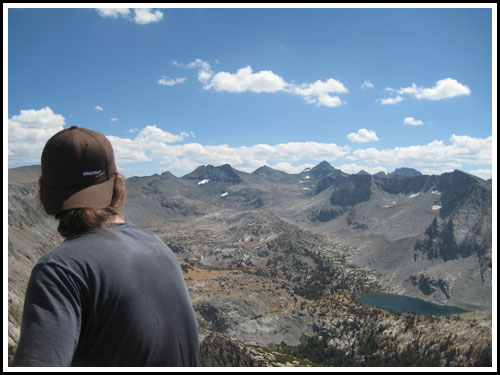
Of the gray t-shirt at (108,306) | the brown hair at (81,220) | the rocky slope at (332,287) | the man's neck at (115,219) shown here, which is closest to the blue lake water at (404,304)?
the rocky slope at (332,287)

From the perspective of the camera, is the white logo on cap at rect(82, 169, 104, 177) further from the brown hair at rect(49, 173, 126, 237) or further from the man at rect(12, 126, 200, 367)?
the brown hair at rect(49, 173, 126, 237)

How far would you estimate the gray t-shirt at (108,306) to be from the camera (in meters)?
2.11

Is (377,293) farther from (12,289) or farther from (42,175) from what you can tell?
(42,175)

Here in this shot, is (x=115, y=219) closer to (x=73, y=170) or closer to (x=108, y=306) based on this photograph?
(x=73, y=170)

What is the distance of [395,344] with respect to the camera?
76375 mm

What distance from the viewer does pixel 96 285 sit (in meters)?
2.26

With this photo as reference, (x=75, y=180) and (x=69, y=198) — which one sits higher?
(x=75, y=180)

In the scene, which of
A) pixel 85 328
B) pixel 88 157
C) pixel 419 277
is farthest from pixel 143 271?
pixel 419 277

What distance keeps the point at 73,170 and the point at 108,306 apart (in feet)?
3.33

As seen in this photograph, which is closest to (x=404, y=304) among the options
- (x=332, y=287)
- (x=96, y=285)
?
(x=332, y=287)

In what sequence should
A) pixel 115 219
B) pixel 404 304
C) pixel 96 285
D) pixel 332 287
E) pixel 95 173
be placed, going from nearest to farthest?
pixel 96 285
pixel 95 173
pixel 115 219
pixel 404 304
pixel 332 287

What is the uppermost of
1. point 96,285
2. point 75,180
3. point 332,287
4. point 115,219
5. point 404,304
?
point 75,180

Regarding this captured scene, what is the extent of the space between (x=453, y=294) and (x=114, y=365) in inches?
5721

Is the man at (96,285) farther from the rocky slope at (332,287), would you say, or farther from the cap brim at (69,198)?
the rocky slope at (332,287)
